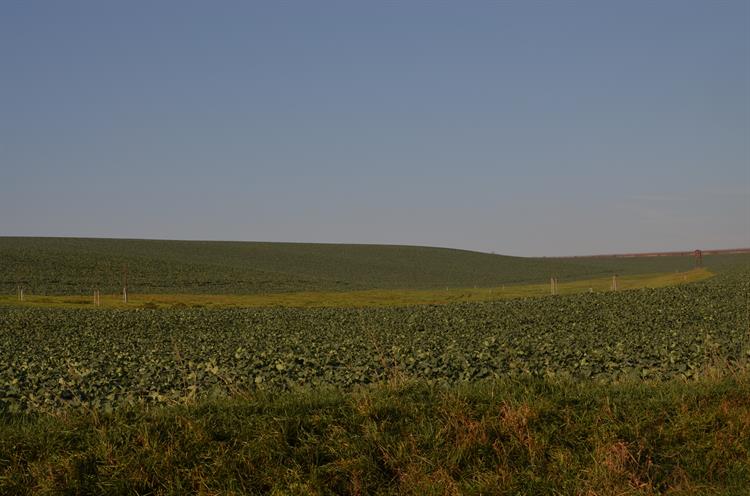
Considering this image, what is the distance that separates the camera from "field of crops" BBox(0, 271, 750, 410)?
587 inches

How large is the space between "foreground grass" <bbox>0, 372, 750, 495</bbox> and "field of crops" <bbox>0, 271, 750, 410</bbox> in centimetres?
260

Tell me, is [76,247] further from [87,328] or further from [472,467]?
[472,467]

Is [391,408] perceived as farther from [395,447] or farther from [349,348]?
[349,348]

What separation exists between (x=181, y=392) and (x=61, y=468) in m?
5.53

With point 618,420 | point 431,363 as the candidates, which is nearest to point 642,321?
point 431,363

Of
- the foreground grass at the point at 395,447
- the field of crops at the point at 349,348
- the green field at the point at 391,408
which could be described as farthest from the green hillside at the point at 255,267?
the foreground grass at the point at 395,447

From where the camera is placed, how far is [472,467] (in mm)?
8633

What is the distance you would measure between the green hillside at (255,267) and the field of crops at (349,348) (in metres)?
51.0

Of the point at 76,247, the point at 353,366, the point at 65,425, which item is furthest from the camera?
the point at 76,247

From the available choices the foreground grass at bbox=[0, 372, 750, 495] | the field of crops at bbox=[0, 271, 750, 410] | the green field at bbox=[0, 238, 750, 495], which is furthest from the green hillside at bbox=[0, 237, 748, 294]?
the foreground grass at bbox=[0, 372, 750, 495]

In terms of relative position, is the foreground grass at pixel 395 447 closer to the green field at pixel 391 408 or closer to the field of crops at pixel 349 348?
the green field at pixel 391 408

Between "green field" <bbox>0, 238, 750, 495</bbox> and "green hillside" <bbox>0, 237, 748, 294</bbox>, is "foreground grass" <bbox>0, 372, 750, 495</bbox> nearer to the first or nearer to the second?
"green field" <bbox>0, 238, 750, 495</bbox>

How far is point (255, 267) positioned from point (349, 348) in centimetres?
9914

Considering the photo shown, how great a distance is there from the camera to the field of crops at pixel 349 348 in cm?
1492
